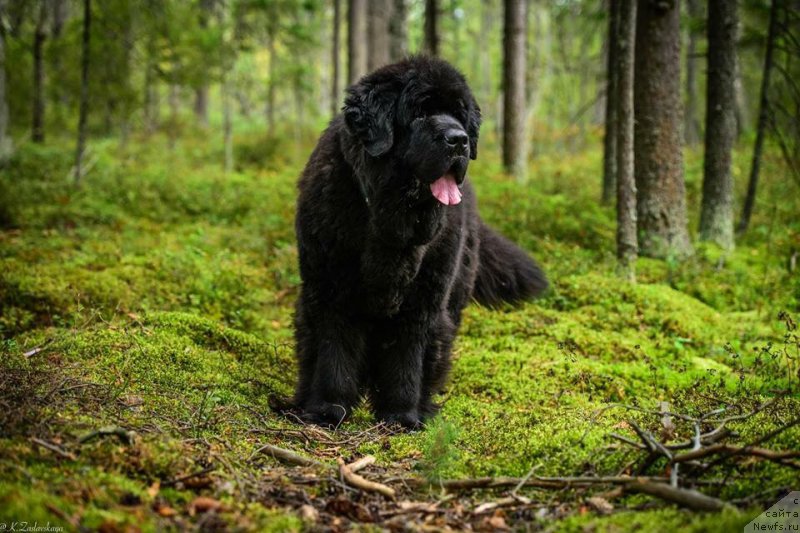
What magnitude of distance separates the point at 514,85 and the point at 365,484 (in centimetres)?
1205

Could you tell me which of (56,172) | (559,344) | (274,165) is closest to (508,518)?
(559,344)

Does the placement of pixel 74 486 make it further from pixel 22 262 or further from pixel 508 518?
pixel 22 262

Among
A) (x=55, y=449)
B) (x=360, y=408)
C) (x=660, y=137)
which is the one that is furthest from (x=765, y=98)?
(x=55, y=449)

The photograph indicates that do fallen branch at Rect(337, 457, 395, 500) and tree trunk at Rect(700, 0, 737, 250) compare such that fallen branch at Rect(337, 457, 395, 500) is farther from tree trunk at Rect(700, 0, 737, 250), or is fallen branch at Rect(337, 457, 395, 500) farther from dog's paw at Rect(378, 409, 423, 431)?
tree trunk at Rect(700, 0, 737, 250)

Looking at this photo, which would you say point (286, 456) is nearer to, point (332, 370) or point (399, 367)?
point (332, 370)

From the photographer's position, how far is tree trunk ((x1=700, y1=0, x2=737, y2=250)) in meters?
9.42

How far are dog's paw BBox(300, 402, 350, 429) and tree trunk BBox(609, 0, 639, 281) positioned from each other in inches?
165

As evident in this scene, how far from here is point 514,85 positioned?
1390 cm

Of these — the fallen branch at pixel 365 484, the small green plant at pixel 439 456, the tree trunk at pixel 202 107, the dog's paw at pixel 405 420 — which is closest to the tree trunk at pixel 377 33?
the dog's paw at pixel 405 420

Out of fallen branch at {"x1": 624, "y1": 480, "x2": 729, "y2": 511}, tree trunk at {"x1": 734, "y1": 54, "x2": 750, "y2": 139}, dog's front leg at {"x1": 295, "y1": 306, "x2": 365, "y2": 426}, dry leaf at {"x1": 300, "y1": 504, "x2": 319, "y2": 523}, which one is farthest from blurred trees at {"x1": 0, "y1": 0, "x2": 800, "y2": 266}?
dry leaf at {"x1": 300, "y1": 504, "x2": 319, "y2": 523}

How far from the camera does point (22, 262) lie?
700cm

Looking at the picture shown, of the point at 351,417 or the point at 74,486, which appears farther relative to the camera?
the point at 351,417

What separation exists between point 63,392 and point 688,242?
24.6 feet

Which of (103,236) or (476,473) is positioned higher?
(103,236)
